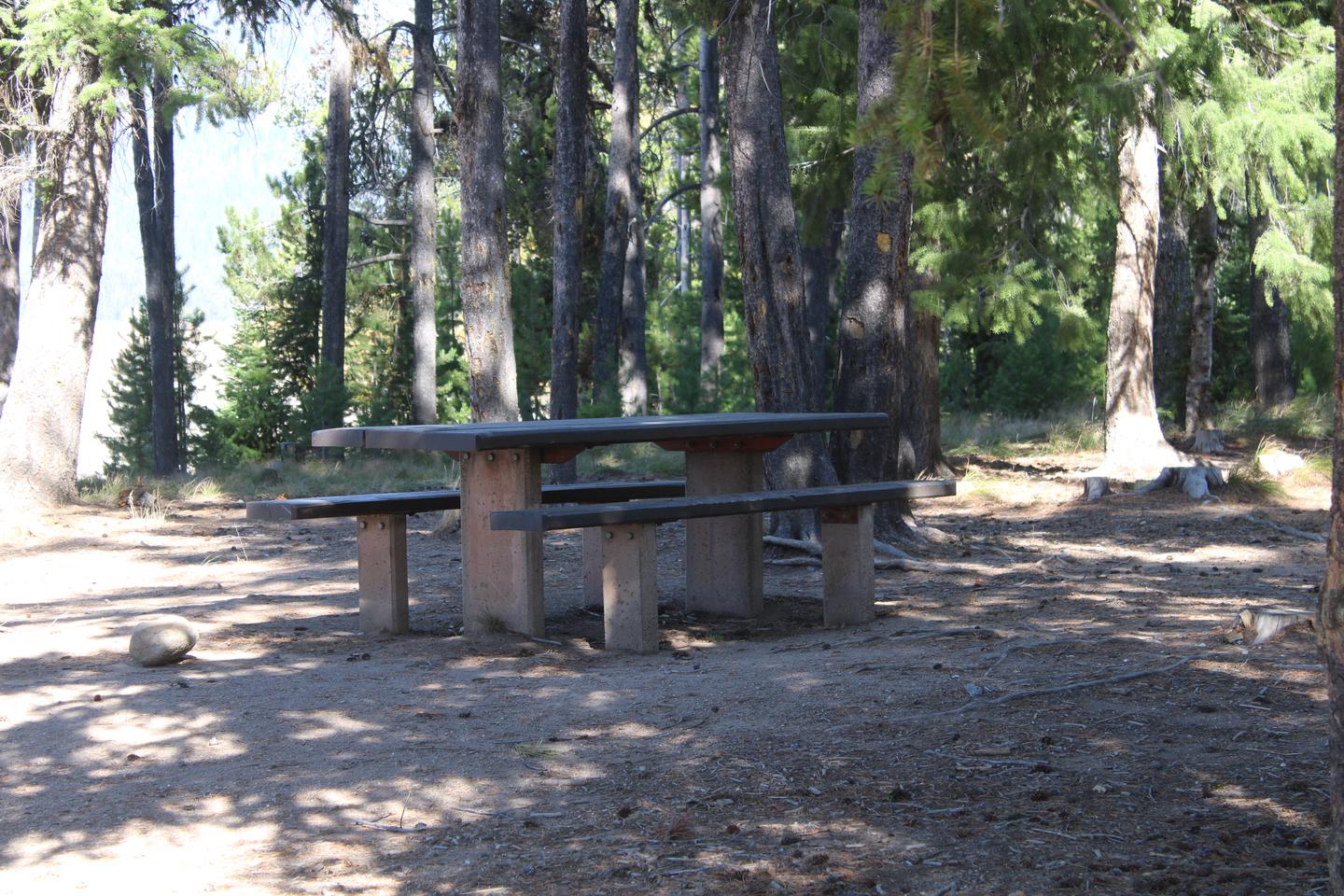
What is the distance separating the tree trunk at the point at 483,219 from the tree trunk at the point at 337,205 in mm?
8834

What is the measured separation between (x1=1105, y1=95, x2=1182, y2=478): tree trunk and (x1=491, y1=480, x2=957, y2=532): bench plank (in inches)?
266

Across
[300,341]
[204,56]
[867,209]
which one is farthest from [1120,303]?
[300,341]

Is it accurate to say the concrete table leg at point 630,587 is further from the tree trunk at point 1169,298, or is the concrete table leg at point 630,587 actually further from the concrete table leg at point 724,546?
the tree trunk at point 1169,298

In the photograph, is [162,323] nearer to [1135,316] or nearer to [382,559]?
[1135,316]

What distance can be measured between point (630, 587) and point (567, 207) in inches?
326

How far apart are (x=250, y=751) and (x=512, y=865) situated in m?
1.45

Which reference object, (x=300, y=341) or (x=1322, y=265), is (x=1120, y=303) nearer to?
(x=1322, y=265)

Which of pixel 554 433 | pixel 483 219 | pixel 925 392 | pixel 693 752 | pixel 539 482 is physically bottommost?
pixel 693 752

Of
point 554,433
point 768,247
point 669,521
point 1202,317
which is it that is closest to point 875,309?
point 768,247

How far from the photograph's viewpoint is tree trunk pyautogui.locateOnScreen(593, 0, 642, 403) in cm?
1833

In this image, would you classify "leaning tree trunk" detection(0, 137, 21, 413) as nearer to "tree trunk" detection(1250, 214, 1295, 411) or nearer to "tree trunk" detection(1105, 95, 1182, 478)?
"tree trunk" detection(1105, 95, 1182, 478)

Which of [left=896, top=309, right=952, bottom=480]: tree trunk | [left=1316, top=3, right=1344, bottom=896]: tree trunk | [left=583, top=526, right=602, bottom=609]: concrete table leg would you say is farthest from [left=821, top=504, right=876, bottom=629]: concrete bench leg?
[left=896, top=309, right=952, bottom=480]: tree trunk

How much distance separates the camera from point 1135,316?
1300cm

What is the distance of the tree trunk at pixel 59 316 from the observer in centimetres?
1250
